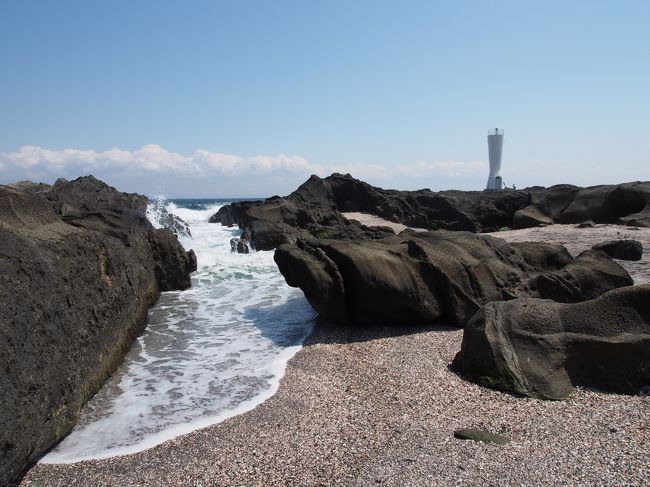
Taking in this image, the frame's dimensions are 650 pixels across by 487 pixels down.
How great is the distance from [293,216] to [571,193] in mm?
15594

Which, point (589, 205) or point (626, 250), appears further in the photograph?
point (589, 205)

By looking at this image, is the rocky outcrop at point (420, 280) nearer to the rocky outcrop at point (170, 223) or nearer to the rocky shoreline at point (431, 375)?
the rocky shoreline at point (431, 375)

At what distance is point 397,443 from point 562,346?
2.91 m

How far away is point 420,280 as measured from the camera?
9.84 m

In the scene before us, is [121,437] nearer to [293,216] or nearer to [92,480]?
[92,480]

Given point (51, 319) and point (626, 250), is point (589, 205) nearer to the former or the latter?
point (626, 250)

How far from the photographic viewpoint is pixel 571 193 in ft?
95.1

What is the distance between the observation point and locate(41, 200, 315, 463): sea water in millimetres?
5969

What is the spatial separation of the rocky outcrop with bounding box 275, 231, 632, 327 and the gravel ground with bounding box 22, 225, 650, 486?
7.71 feet

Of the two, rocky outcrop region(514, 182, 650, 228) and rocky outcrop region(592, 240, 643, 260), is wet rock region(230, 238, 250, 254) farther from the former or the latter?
rocky outcrop region(514, 182, 650, 228)

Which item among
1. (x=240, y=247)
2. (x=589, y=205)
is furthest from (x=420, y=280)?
(x=589, y=205)

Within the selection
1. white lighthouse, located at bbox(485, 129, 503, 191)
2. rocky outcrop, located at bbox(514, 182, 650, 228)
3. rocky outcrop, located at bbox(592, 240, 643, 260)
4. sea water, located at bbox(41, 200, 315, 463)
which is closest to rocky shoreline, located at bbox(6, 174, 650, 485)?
sea water, located at bbox(41, 200, 315, 463)

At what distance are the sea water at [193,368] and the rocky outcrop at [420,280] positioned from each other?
4.03 feet

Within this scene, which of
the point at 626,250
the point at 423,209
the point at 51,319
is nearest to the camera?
the point at 51,319
